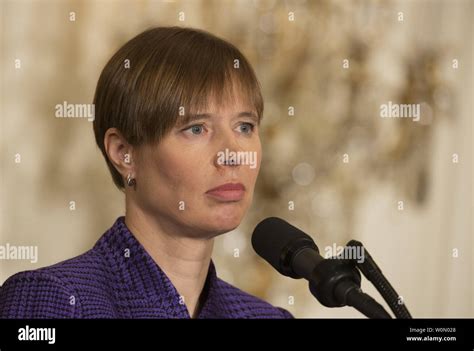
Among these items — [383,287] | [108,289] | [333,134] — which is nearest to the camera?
[383,287]

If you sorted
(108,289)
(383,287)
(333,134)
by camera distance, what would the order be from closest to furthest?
(383,287)
(108,289)
(333,134)

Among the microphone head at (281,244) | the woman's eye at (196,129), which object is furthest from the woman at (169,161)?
the microphone head at (281,244)

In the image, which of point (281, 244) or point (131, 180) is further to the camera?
point (131, 180)

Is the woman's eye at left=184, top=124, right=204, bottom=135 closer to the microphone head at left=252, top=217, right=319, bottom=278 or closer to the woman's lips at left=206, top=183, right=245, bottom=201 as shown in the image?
the woman's lips at left=206, top=183, right=245, bottom=201

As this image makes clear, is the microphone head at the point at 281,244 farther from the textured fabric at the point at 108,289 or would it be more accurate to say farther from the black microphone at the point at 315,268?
the textured fabric at the point at 108,289

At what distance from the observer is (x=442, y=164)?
5.61 ft

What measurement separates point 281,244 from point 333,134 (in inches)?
31.7

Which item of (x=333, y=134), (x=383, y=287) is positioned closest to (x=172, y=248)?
(x=383, y=287)

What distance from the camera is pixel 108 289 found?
3.73 ft

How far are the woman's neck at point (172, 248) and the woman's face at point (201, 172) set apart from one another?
19mm

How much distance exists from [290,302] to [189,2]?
0.74m

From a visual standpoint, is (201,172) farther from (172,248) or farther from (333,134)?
(333,134)

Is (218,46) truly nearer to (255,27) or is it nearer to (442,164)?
(255,27)

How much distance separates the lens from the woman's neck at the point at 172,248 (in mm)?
1194
